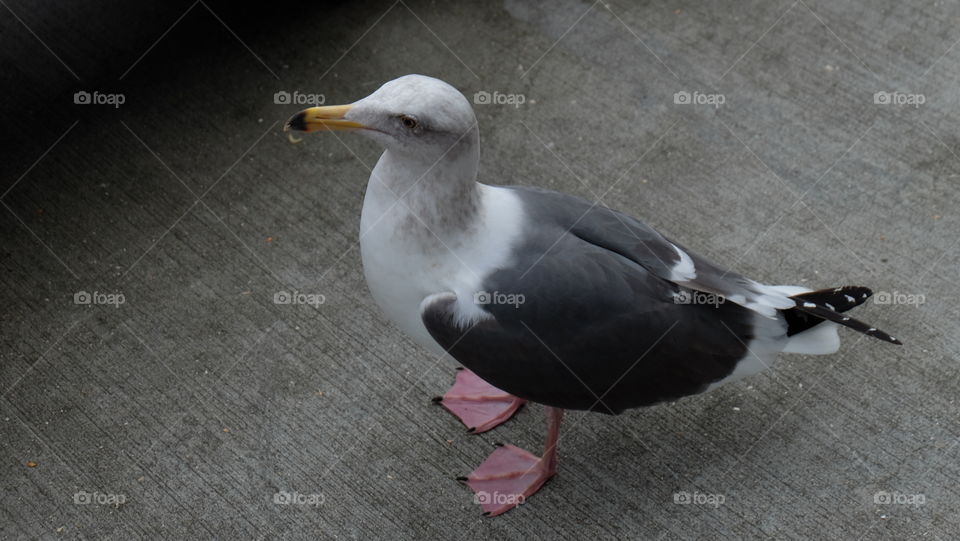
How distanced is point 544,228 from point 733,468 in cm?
77

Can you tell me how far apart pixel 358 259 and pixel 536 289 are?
3.04 feet

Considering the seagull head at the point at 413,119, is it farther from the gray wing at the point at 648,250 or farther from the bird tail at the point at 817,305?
the bird tail at the point at 817,305

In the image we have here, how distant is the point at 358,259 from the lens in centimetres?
274

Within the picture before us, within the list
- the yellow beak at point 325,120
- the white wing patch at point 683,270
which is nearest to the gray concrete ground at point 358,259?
the white wing patch at point 683,270

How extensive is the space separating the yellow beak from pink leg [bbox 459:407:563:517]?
2.66 ft

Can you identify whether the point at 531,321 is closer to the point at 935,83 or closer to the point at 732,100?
the point at 732,100

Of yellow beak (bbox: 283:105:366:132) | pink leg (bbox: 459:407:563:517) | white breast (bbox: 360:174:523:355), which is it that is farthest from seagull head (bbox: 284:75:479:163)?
pink leg (bbox: 459:407:563:517)

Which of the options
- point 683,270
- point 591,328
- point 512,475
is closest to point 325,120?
point 591,328

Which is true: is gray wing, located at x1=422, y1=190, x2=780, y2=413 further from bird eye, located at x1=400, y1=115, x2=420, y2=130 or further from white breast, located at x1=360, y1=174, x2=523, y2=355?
bird eye, located at x1=400, y1=115, x2=420, y2=130

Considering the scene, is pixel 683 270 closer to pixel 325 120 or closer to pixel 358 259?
pixel 325 120

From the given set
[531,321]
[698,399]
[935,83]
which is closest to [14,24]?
[531,321]

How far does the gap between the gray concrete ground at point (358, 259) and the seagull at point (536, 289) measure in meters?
0.34

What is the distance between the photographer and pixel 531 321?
1.94 meters

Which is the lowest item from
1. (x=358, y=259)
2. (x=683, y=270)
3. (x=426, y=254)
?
(x=358, y=259)
